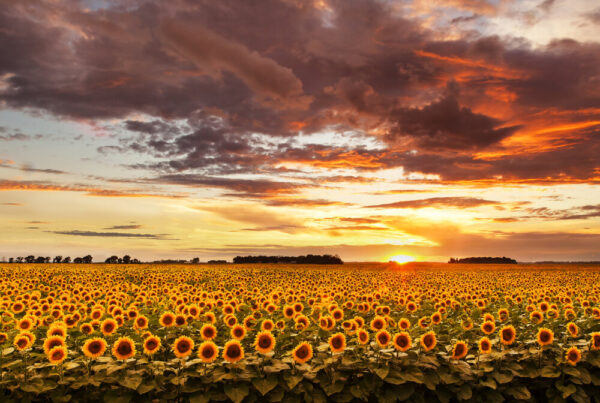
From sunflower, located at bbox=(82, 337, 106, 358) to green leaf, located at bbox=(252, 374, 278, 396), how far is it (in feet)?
9.58

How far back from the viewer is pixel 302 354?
8.38m

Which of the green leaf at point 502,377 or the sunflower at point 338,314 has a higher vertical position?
the sunflower at point 338,314

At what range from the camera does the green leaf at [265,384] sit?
757 cm

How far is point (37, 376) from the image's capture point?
7664 mm

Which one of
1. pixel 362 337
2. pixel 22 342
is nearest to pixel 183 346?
pixel 22 342

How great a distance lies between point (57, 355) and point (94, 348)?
62 cm

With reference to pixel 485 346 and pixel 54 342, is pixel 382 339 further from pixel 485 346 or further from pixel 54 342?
pixel 54 342

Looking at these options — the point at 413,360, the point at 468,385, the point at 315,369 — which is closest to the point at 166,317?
the point at 315,369

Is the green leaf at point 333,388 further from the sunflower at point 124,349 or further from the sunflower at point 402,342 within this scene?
the sunflower at point 124,349

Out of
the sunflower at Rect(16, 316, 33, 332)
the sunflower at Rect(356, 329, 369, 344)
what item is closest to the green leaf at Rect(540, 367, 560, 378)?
the sunflower at Rect(356, 329, 369, 344)

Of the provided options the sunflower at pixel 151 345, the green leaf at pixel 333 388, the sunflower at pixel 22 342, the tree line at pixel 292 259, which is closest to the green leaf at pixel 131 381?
the sunflower at pixel 151 345

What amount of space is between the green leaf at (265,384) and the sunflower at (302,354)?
57 cm

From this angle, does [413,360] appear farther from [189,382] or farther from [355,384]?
[189,382]

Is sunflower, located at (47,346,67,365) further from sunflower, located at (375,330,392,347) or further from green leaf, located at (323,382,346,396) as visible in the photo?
sunflower, located at (375,330,392,347)
